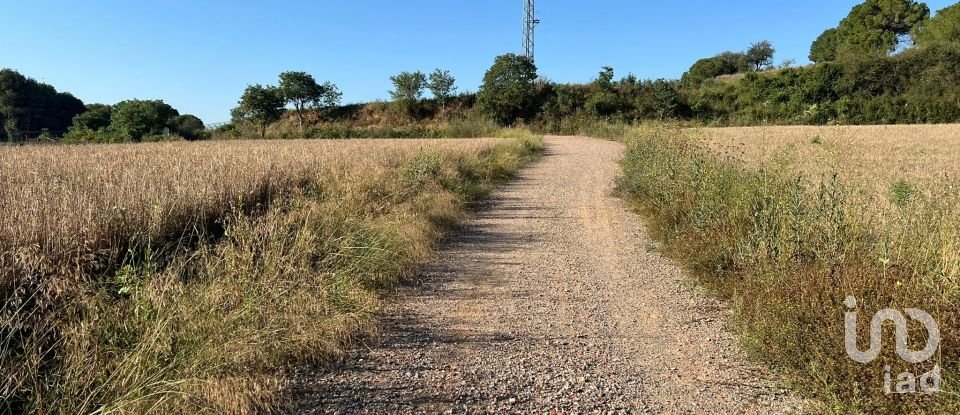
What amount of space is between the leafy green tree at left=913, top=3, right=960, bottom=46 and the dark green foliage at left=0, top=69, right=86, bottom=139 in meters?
95.5

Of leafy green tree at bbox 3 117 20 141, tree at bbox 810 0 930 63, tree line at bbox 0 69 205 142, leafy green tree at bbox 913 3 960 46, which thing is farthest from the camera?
tree at bbox 810 0 930 63

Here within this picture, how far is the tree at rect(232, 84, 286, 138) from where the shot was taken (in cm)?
4888

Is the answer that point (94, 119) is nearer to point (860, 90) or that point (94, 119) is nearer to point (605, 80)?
point (605, 80)

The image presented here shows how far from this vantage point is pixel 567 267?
5562mm

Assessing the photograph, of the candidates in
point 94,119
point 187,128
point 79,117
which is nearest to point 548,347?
point 187,128

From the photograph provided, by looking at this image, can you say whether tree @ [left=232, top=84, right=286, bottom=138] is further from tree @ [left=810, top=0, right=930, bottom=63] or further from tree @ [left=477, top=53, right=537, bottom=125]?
tree @ [left=810, top=0, right=930, bottom=63]

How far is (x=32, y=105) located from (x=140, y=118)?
25705 mm

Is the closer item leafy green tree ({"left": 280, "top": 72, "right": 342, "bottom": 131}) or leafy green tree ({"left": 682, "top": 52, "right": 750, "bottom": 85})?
leafy green tree ({"left": 280, "top": 72, "right": 342, "bottom": 131})

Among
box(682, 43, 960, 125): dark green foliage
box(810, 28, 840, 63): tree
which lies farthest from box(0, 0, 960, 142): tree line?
box(810, 28, 840, 63): tree

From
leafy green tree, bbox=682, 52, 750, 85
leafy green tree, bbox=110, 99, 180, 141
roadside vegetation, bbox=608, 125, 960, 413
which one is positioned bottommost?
roadside vegetation, bbox=608, 125, 960, 413

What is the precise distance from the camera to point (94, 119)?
4984 cm

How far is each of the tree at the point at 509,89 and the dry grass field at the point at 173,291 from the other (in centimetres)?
4206

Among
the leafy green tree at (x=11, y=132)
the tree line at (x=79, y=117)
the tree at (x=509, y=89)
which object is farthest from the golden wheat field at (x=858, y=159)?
the tree line at (x=79, y=117)

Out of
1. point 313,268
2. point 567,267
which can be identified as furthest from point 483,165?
point 313,268
